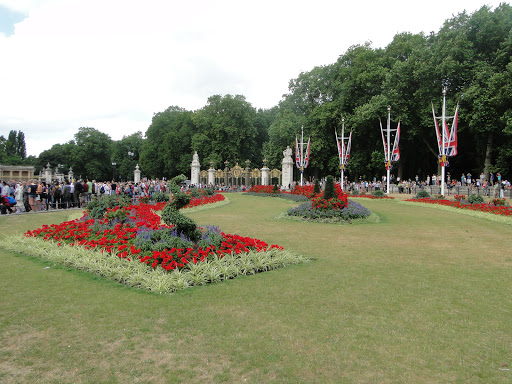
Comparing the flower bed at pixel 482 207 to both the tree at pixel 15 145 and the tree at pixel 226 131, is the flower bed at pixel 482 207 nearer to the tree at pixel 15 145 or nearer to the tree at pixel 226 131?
the tree at pixel 226 131

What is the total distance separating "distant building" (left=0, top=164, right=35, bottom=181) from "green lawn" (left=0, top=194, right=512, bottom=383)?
233 ft

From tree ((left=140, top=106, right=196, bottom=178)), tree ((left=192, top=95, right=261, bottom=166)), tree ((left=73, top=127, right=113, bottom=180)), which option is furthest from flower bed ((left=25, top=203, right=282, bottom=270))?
tree ((left=73, top=127, right=113, bottom=180))

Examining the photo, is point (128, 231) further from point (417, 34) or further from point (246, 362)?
point (417, 34)

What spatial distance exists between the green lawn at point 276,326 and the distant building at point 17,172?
71154 mm

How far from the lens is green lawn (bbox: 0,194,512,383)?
3523 mm

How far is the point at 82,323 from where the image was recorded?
455 cm

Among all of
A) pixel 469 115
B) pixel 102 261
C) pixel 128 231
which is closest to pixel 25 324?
pixel 102 261

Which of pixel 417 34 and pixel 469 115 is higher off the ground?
pixel 417 34

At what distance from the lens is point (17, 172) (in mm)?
70312

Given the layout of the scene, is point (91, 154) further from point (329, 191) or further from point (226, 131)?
point (329, 191)

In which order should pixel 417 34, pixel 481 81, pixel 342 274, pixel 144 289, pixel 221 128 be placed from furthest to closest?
pixel 221 128 < pixel 417 34 < pixel 481 81 < pixel 342 274 < pixel 144 289

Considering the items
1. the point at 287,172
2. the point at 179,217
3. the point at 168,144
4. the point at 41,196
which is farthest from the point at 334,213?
the point at 168,144

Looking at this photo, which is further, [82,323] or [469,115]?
[469,115]

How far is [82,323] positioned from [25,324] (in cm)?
68
